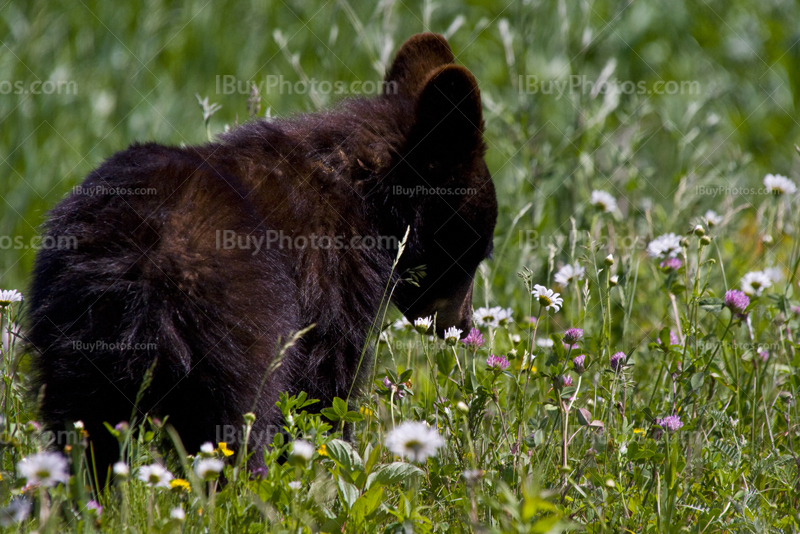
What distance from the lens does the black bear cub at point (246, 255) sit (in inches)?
93.7

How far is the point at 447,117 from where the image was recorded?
3465 mm

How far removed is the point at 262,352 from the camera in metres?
2.55

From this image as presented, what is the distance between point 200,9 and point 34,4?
66.7 inches

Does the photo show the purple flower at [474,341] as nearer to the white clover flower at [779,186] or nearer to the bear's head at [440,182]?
the bear's head at [440,182]

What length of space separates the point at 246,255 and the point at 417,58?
1895 millimetres

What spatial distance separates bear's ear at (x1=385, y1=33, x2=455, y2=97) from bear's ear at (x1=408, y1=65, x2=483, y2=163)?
22.9 inches

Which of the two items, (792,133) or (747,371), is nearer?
(747,371)

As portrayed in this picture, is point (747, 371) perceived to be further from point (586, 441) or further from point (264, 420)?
point (264, 420)

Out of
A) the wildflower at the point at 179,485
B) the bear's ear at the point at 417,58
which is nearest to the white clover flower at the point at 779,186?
the bear's ear at the point at 417,58

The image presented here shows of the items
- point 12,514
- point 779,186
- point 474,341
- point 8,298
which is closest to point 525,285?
point 474,341

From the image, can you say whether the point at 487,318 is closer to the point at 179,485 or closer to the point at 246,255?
the point at 246,255

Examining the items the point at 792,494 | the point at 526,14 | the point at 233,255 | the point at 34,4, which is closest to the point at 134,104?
the point at 34,4

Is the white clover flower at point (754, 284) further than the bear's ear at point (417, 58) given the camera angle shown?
No

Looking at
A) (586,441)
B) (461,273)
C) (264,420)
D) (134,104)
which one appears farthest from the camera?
(134,104)
